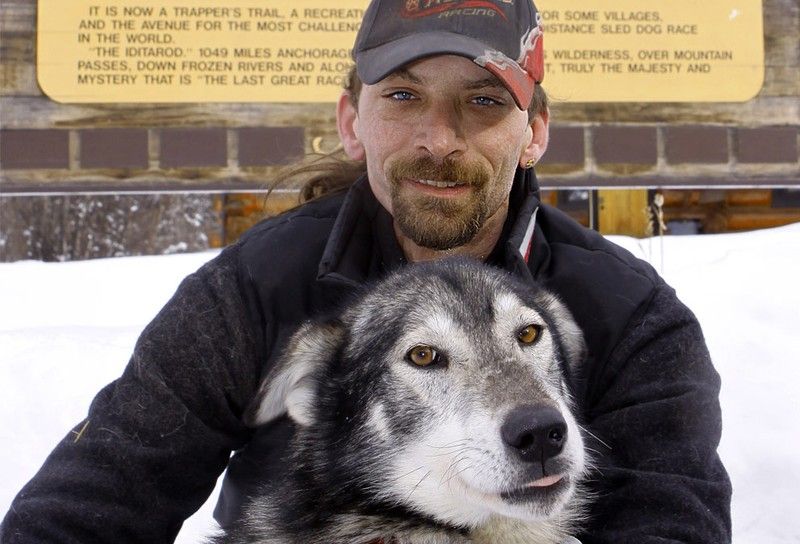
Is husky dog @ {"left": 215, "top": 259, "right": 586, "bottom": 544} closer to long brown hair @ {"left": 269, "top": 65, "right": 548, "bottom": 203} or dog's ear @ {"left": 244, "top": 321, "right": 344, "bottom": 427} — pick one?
dog's ear @ {"left": 244, "top": 321, "right": 344, "bottom": 427}

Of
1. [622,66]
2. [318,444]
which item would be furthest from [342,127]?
[622,66]

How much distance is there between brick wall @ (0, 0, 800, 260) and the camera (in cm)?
565

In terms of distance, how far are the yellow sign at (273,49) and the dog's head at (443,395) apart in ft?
11.1

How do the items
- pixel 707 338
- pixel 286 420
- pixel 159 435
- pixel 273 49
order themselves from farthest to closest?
pixel 273 49, pixel 707 338, pixel 286 420, pixel 159 435

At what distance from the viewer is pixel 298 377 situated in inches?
99.3

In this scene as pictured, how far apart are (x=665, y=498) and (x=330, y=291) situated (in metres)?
1.23

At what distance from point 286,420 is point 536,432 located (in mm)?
1038

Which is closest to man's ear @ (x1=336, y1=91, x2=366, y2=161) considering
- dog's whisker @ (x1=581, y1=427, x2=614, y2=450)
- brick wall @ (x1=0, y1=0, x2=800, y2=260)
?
dog's whisker @ (x1=581, y1=427, x2=614, y2=450)

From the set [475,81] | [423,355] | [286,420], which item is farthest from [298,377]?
[475,81]

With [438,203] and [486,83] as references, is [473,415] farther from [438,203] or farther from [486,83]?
[486,83]

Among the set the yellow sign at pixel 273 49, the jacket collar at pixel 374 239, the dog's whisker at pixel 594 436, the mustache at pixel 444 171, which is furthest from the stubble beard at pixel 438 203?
the yellow sign at pixel 273 49

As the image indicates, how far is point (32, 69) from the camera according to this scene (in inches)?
222

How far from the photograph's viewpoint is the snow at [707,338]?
→ 4.13 metres

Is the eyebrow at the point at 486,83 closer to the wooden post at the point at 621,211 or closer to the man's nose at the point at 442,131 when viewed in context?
the man's nose at the point at 442,131
